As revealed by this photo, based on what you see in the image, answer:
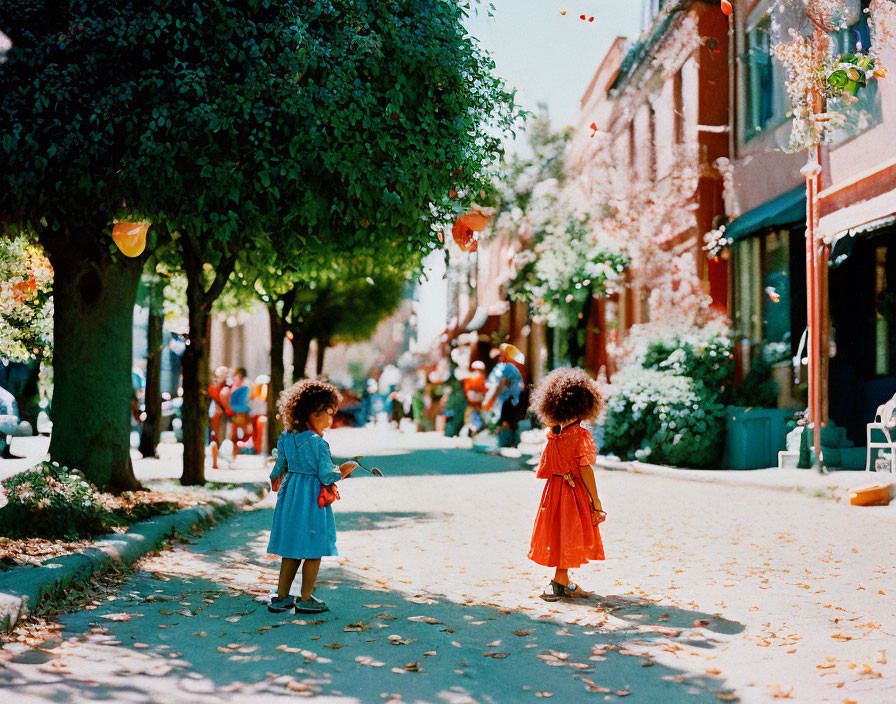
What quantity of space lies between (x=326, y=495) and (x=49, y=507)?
276cm

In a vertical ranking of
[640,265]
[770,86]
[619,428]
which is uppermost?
[770,86]

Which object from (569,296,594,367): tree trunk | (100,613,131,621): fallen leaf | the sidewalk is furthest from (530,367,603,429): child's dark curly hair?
(569,296,594,367): tree trunk

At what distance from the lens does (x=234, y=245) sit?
11.6m

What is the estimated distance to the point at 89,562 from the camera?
661cm

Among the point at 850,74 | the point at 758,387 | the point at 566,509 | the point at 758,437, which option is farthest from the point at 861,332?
the point at 566,509

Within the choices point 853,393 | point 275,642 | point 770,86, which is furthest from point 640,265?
point 275,642

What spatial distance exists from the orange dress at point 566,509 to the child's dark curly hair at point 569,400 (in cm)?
8

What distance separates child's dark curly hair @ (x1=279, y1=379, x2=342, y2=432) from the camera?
235 inches

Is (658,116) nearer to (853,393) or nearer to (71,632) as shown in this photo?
(853,393)

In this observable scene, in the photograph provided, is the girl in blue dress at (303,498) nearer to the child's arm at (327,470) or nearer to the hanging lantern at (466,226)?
the child's arm at (327,470)

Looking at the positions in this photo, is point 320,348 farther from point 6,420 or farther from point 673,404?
point 673,404

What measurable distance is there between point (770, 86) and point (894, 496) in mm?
9387

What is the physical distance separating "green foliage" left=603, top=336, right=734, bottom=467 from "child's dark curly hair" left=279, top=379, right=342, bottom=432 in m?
10.9

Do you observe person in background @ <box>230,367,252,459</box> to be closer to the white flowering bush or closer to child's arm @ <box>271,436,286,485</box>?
the white flowering bush
